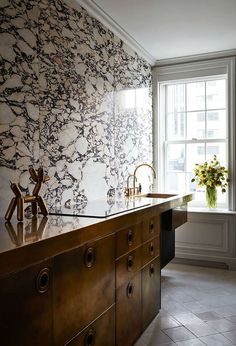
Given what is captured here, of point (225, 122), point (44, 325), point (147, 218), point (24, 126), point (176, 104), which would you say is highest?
point (176, 104)

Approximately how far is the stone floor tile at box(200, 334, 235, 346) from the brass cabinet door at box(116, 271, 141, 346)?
19.4 inches

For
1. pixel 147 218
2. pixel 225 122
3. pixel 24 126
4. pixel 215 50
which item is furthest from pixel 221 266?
pixel 24 126

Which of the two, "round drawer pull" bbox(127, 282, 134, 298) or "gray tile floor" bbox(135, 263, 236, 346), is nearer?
"round drawer pull" bbox(127, 282, 134, 298)

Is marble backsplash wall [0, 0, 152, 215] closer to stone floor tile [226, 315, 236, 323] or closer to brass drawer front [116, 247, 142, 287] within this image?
brass drawer front [116, 247, 142, 287]

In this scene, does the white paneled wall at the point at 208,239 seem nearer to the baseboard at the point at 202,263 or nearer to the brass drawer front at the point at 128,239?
the baseboard at the point at 202,263

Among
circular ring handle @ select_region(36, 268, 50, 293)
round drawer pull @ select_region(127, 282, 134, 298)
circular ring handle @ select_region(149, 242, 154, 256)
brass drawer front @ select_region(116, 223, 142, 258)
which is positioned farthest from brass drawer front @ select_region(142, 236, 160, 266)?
circular ring handle @ select_region(36, 268, 50, 293)

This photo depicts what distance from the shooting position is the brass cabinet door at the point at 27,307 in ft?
3.82

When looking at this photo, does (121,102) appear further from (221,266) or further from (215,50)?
(221,266)

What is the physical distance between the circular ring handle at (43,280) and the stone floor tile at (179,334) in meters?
1.48

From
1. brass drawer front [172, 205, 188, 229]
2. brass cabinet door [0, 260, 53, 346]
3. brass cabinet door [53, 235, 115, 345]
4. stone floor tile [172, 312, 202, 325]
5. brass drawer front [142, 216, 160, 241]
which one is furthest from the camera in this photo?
brass drawer front [172, 205, 188, 229]

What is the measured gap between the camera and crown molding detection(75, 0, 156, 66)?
2965mm

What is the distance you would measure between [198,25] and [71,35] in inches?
59.6

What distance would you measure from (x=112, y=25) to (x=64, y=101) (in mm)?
1273

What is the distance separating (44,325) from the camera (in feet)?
4.46
